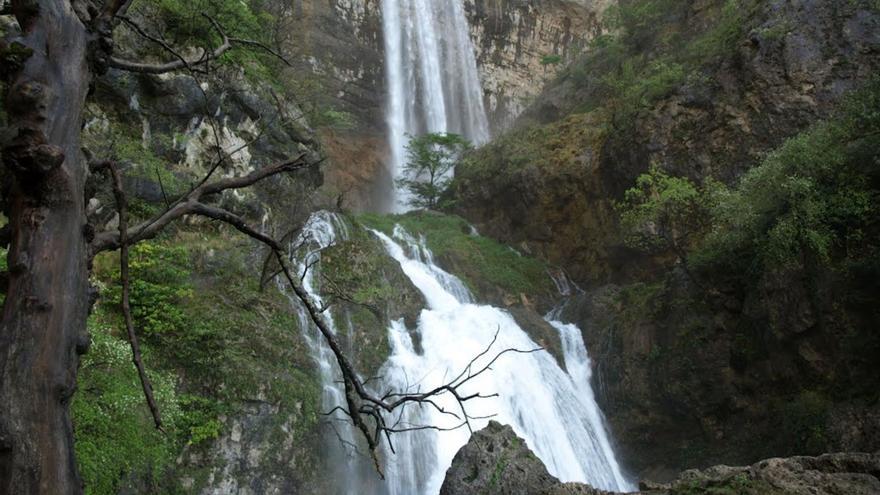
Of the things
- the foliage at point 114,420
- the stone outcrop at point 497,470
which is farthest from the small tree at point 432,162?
the foliage at point 114,420

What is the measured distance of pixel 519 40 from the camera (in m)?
40.6

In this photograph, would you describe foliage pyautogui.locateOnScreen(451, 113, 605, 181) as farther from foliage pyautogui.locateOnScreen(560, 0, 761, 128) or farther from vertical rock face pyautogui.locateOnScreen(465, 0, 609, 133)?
vertical rock face pyautogui.locateOnScreen(465, 0, 609, 133)

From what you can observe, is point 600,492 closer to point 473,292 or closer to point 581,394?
point 581,394

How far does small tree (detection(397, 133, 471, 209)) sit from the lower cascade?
1170cm

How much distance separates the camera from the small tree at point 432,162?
2812 cm

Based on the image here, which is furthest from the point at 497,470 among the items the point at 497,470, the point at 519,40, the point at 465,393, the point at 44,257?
the point at 519,40

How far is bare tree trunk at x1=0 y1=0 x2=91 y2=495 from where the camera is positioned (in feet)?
6.12

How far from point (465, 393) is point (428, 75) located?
27.0 meters

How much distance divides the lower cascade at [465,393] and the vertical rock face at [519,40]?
82.1 ft

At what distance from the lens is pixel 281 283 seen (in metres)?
12.1

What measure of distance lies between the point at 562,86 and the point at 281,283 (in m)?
20.5

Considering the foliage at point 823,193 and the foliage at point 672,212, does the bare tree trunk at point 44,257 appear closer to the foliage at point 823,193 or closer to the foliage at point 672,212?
the foliage at point 823,193

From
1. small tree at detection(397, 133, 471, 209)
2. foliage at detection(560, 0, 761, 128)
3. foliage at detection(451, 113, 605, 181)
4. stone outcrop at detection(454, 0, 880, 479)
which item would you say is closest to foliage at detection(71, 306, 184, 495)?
stone outcrop at detection(454, 0, 880, 479)

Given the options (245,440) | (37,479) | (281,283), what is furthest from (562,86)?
(37,479)
